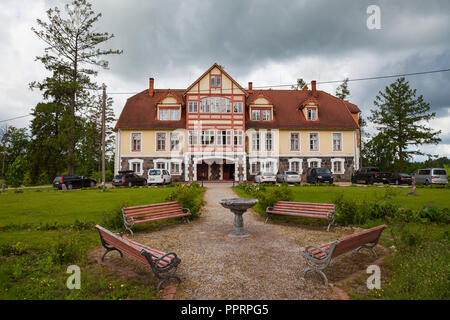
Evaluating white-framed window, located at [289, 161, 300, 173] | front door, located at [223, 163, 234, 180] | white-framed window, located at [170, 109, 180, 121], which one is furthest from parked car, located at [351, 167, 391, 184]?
white-framed window, located at [170, 109, 180, 121]

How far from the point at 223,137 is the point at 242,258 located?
2386cm

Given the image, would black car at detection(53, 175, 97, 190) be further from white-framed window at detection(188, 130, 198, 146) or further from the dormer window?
the dormer window

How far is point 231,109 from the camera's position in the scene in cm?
2886

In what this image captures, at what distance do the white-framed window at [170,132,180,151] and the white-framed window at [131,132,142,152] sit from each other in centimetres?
355

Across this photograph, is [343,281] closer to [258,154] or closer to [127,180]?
[127,180]

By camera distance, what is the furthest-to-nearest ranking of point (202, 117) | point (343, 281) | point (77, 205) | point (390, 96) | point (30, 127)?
point (390, 96) < point (30, 127) < point (202, 117) < point (77, 205) < point (343, 281)

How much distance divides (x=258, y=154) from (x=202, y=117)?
25.1 ft

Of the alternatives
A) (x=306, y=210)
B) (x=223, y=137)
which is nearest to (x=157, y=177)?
(x=223, y=137)

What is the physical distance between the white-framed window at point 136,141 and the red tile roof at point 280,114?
85 centimetres

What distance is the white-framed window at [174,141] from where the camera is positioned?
96.8 ft

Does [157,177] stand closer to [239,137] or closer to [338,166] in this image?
[239,137]

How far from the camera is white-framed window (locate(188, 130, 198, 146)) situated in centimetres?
2897
